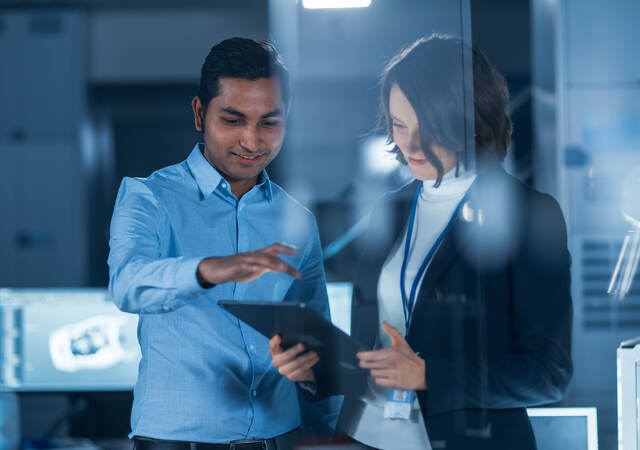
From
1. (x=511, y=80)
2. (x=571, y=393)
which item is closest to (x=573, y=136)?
(x=511, y=80)

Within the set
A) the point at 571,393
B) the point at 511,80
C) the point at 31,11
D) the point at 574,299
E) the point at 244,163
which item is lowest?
the point at 571,393

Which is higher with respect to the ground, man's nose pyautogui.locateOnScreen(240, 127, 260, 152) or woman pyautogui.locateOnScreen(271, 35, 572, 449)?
man's nose pyautogui.locateOnScreen(240, 127, 260, 152)

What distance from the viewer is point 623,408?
1.08 metres

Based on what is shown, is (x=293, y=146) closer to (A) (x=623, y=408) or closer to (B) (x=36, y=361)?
(A) (x=623, y=408)

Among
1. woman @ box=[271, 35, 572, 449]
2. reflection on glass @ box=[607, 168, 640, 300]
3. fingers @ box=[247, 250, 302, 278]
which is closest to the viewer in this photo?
fingers @ box=[247, 250, 302, 278]

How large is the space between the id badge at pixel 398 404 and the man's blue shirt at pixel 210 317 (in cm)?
18

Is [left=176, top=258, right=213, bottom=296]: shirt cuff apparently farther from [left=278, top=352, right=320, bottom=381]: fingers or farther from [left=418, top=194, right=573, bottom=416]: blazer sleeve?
[left=418, top=194, right=573, bottom=416]: blazer sleeve

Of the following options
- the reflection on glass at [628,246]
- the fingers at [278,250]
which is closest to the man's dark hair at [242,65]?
the fingers at [278,250]

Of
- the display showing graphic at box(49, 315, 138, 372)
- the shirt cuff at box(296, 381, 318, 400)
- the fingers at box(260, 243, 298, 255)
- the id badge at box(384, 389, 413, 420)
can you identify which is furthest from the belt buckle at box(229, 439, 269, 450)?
the display showing graphic at box(49, 315, 138, 372)

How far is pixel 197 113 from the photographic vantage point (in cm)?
106

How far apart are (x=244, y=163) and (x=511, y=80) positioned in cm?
45

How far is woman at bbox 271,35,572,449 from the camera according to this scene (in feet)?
3.11

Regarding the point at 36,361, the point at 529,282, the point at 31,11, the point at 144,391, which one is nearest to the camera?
the point at 529,282

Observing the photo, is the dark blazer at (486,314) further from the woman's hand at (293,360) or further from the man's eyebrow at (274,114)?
the man's eyebrow at (274,114)
